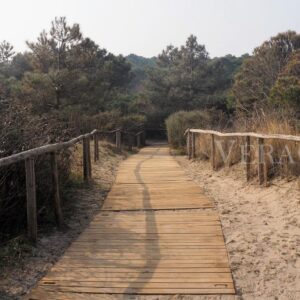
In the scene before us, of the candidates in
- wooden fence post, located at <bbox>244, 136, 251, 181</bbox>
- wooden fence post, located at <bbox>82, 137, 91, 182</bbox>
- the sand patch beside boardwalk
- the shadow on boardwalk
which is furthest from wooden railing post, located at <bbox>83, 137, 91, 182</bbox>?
wooden fence post, located at <bbox>244, 136, 251, 181</bbox>

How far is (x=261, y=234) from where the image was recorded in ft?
16.6

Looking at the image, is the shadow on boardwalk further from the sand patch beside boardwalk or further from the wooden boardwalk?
the sand patch beside boardwalk

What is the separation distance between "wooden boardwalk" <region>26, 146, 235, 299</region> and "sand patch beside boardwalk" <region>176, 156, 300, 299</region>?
5.5 inches

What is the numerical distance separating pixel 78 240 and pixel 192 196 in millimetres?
2662

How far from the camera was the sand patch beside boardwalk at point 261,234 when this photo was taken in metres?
3.79

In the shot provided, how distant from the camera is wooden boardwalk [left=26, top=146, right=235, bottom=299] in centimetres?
375

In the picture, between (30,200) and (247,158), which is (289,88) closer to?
(247,158)

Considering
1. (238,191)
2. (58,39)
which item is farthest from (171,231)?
(58,39)

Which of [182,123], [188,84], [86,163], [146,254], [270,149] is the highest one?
[188,84]

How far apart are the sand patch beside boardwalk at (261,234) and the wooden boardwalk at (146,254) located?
139mm

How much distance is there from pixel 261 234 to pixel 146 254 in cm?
133

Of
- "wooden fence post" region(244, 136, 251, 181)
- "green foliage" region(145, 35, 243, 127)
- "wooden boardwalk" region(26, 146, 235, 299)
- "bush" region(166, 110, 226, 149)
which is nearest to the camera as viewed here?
"wooden boardwalk" region(26, 146, 235, 299)

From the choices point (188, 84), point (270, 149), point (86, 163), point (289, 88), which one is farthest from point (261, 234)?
point (188, 84)

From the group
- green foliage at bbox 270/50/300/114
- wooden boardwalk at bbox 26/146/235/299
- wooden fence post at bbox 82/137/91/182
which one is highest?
green foliage at bbox 270/50/300/114
